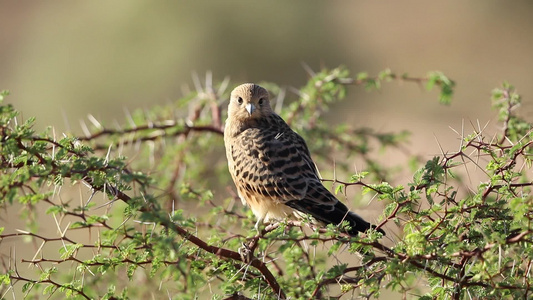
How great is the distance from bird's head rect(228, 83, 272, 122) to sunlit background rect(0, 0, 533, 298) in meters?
8.24

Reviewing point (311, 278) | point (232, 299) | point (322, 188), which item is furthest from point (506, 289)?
point (322, 188)

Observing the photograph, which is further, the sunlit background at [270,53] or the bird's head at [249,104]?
the sunlit background at [270,53]

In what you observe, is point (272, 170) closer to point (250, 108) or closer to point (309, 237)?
point (250, 108)

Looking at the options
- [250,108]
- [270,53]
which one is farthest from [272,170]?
[270,53]

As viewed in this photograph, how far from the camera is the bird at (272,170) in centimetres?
427

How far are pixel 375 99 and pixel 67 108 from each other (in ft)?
26.8

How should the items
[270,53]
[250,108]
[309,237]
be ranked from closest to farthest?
[309,237] → [250,108] → [270,53]

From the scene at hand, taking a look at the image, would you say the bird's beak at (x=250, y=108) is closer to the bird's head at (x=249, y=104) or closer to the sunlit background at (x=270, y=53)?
the bird's head at (x=249, y=104)

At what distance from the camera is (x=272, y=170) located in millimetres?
4602

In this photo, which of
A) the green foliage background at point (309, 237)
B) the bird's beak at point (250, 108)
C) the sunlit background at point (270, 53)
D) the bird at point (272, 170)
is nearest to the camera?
the green foliage background at point (309, 237)

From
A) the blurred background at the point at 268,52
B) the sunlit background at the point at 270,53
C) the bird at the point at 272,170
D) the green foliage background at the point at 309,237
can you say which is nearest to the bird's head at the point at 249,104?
the bird at the point at 272,170

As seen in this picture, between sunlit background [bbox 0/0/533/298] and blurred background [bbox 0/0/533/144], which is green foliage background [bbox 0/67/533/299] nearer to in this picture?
sunlit background [bbox 0/0/533/298]

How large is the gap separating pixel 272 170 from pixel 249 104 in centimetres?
84

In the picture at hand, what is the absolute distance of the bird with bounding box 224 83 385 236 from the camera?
4266 millimetres
